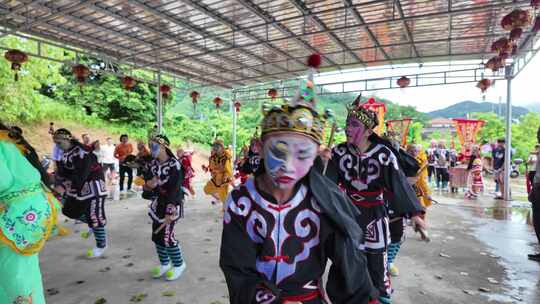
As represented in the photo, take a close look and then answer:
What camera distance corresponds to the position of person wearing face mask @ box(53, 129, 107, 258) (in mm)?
4602

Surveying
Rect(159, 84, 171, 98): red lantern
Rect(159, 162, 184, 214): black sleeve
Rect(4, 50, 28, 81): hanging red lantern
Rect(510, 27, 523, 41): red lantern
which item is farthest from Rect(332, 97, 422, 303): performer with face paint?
Rect(159, 84, 171, 98): red lantern

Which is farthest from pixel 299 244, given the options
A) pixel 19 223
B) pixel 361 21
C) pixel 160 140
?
pixel 361 21

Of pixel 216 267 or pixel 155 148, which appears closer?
pixel 155 148

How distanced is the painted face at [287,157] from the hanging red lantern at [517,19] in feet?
18.5

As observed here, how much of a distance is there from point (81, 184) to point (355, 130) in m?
3.84

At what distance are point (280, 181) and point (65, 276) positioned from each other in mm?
3908

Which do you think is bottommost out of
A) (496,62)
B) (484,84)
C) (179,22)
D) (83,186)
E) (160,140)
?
(83,186)

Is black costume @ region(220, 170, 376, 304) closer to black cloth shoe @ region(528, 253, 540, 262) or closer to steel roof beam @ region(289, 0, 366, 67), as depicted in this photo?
black cloth shoe @ region(528, 253, 540, 262)

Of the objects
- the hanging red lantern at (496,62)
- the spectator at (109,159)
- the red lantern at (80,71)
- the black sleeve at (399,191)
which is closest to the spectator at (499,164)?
the hanging red lantern at (496,62)

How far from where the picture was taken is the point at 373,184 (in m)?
2.87

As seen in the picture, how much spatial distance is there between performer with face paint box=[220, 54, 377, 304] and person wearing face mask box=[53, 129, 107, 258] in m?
3.79

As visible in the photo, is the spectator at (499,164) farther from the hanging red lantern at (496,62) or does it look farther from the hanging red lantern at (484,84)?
the hanging red lantern at (496,62)

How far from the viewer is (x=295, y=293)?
Answer: 5.25ft

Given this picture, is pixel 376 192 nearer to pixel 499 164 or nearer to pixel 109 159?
pixel 499 164
